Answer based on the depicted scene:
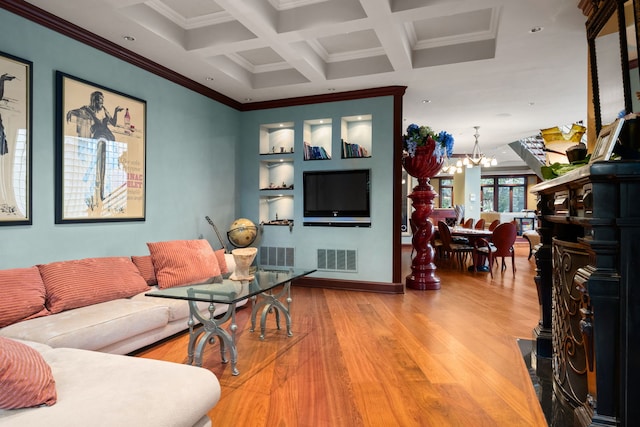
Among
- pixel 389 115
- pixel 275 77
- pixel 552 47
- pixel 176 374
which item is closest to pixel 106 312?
pixel 176 374

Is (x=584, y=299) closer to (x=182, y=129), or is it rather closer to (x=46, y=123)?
(x=46, y=123)

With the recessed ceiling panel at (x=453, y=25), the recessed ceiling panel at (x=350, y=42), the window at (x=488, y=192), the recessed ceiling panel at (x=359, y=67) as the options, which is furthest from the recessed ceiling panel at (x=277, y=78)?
the window at (x=488, y=192)

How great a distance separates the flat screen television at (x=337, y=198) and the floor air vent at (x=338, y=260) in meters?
0.39

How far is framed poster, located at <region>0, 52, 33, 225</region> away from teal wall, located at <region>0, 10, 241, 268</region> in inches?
2.5

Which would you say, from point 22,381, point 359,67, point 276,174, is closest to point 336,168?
point 276,174

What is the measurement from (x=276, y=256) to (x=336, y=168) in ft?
5.42

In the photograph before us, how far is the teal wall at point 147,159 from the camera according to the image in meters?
3.08

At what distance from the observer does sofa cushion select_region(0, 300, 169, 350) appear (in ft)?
7.56

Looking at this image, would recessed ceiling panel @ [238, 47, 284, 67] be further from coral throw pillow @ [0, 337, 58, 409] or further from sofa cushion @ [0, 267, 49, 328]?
coral throw pillow @ [0, 337, 58, 409]

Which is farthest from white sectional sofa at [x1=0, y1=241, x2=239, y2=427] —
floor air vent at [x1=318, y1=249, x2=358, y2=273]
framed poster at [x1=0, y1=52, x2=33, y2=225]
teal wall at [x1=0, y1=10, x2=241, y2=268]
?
floor air vent at [x1=318, y1=249, x2=358, y2=273]

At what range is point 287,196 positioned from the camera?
20.0ft

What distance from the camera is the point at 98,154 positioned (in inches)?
142

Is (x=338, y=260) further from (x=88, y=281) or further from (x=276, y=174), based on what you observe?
(x=88, y=281)

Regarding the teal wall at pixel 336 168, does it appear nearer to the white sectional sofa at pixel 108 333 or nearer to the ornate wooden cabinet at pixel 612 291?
the white sectional sofa at pixel 108 333
